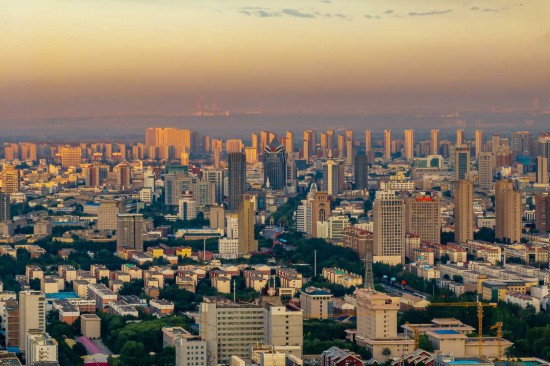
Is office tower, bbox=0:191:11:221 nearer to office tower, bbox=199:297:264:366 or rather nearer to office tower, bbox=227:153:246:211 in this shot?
office tower, bbox=227:153:246:211

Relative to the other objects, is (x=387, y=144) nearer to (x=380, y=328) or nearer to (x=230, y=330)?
(x=380, y=328)

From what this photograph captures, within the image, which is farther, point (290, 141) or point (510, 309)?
point (290, 141)

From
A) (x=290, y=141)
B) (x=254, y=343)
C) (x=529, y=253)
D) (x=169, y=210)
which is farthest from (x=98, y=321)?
(x=290, y=141)

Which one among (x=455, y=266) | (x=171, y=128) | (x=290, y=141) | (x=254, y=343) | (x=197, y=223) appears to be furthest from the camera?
(x=290, y=141)

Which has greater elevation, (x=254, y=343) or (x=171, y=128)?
(x=171, y=128)

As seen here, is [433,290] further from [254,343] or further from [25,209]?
[25,209]

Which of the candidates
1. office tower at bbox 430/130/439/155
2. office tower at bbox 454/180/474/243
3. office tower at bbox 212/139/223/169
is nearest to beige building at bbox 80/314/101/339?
office tower at bbox 454/180/474/243

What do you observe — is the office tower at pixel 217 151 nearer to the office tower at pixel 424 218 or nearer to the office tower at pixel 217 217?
the office tower at pixel 217 217

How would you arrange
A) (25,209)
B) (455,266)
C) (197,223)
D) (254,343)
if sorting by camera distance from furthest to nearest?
(25,209) < (197,223) < (455,266) < (254,343)
